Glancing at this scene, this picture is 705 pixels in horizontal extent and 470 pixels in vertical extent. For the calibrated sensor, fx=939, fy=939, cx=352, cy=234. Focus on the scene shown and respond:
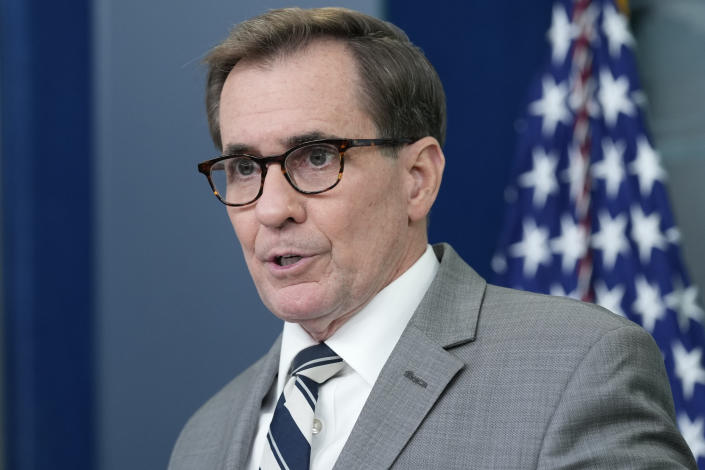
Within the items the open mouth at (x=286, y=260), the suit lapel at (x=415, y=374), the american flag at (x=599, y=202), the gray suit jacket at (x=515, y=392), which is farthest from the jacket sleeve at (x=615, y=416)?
the american flag at (x=599, y=202)

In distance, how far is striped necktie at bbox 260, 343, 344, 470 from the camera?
5.70ft

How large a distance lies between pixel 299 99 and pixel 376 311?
440 mm

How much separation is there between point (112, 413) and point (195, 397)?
0.31 metres

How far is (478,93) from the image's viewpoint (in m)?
3.32

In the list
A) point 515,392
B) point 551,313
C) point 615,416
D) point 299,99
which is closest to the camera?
point 615,416

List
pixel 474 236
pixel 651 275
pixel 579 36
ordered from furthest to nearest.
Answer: pixel 474 236 < pixel 579 36 < pixel 651 275

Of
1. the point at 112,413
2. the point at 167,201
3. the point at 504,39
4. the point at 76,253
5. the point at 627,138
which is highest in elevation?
the point at 504,39

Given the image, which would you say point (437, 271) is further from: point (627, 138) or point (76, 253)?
point (76, 253)

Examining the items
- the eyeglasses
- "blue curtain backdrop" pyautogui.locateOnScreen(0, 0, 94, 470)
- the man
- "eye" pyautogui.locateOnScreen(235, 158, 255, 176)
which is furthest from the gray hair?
"blue curtain backdrop" pyautogui.locateOnScreen(0, 0, 94, 470)

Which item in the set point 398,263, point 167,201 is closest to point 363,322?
point 398,263

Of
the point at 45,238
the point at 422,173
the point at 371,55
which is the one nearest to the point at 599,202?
the point at 422,173

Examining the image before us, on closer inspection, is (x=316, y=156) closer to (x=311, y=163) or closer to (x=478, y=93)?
(x=311, y=163)

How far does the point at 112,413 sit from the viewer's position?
3.40 metres

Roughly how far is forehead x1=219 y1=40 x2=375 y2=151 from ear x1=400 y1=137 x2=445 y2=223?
0.12m
